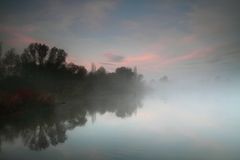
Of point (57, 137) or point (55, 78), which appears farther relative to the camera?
point (55, 78)

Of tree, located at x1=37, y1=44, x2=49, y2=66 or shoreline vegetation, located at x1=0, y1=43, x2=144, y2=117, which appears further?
tree, located at x1=37, y1=44, x2=49, y2=66

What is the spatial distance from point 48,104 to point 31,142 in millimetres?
23085

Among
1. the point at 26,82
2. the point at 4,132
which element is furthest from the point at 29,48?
the point at 4,132

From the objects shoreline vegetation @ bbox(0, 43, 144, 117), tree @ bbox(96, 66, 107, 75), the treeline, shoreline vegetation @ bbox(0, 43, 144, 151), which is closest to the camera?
shoreline vegetation @ bbox(0, 43, 144, 151)

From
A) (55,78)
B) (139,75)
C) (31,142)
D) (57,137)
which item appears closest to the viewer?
(31,142)

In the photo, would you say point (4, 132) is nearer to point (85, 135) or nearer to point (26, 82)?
point (85, 135)

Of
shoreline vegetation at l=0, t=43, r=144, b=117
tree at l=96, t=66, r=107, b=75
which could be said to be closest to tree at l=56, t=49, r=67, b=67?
shoreline vegetation at l=0, t=43, r=144, b=117

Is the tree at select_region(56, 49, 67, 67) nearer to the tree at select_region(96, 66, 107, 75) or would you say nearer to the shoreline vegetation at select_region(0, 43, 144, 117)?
the shoreline vegetation at select_region(0, 43, 144, 117)

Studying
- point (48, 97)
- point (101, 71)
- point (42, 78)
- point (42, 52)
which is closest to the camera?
point (48, 97)

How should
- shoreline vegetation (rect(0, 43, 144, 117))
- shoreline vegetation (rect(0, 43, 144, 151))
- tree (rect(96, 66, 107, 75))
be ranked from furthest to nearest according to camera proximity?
tree (rect(96, 66, 107, 75)) → shoreline vegetation (rect(0, 43, 144, 117)) → shoreline vegetation (rect(0, 43, 144, 151))

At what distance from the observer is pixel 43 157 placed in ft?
47.6

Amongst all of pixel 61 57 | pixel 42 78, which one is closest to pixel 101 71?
pixel 61 57

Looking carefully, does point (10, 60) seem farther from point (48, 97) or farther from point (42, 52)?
point (48, 97)

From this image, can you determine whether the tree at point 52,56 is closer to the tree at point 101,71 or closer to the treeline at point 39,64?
the treeline at point 39,64
